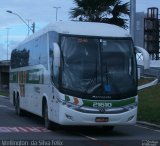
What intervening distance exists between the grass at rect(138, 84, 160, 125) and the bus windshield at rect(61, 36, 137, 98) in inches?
184

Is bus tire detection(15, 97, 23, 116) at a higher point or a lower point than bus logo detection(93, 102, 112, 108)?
lower

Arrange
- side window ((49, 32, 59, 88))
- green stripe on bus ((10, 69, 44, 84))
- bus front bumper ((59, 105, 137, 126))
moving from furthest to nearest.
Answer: green stripe on bus ((10, 69, 44, 84)), side window ((49, 32, 59, 88)), bus front bumper ((59, 105, 137, 126))

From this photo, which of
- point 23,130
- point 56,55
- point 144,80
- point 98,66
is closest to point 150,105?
point 23,130

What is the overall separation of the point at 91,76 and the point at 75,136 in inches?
74.9

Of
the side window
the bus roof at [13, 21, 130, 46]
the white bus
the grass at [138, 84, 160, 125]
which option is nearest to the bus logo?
the white bus

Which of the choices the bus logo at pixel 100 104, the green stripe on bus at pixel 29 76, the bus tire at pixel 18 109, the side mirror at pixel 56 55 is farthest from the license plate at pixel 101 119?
the bus tire at pixel 18 109

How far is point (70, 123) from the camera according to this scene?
15859 millimetres

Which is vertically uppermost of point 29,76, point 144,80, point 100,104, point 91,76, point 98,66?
point 98,66

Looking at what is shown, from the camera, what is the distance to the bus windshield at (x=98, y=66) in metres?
16.0

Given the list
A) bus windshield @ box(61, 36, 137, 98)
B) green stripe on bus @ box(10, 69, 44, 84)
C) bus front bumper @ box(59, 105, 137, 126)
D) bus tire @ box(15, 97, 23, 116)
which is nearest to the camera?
bus front bumper @ box(59, 105, 137, 126)

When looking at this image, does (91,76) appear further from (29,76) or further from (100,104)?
(29,76)

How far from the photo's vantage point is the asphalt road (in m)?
14.2

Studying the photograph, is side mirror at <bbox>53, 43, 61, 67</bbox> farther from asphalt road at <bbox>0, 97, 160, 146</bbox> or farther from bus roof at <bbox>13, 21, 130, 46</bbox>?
asphalt road at <bbox>0, 97, 160, 146</bbox>

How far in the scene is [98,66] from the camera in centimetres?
1616
